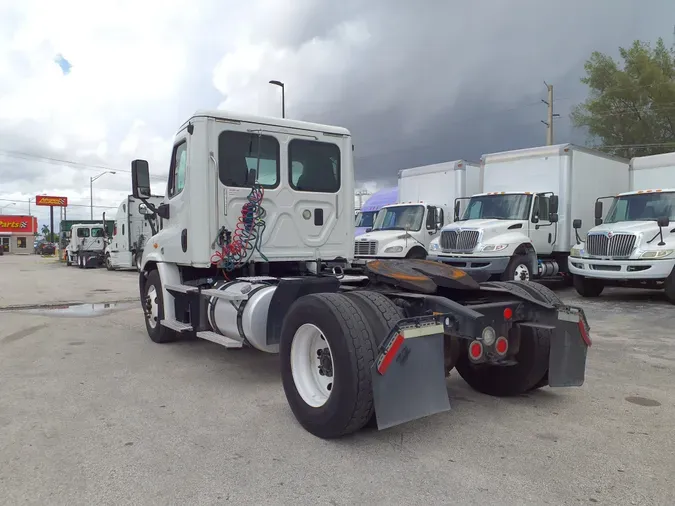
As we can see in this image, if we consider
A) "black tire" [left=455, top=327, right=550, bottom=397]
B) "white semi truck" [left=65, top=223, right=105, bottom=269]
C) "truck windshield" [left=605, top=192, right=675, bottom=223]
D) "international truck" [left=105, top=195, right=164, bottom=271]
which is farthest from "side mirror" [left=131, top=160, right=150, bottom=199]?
"white semi truck" [left=65, top=223, right=105, bottom=269]

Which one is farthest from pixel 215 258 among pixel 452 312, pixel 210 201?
pixel 452 312

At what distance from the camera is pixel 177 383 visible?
542cm

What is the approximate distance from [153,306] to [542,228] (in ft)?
32.2

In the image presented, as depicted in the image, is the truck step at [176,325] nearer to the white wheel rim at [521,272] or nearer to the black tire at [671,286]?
the white wheel rim at [521,272]

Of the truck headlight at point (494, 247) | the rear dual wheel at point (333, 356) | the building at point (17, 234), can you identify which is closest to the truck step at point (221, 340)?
the rear dual wheel at point (333, 356)

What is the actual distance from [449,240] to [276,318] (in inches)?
348

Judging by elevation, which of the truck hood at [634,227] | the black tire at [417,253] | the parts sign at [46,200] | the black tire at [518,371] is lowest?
the black tire at [518,371]

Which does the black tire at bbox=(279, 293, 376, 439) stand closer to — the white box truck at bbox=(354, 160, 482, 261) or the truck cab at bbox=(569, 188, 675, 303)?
the truck cab at bbox=(569, 188, 675, 303)

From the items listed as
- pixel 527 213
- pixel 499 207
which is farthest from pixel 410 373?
pixel 499 207

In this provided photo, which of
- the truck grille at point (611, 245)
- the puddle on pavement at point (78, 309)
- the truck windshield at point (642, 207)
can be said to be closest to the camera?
the puddle on pavement at point (78, 309)

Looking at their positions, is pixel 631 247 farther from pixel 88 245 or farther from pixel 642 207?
pixel 88 245

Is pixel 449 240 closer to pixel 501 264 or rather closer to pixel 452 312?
pixel 501 264

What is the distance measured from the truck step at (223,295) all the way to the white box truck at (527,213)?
775cm

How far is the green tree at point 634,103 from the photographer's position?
29.0 meters
